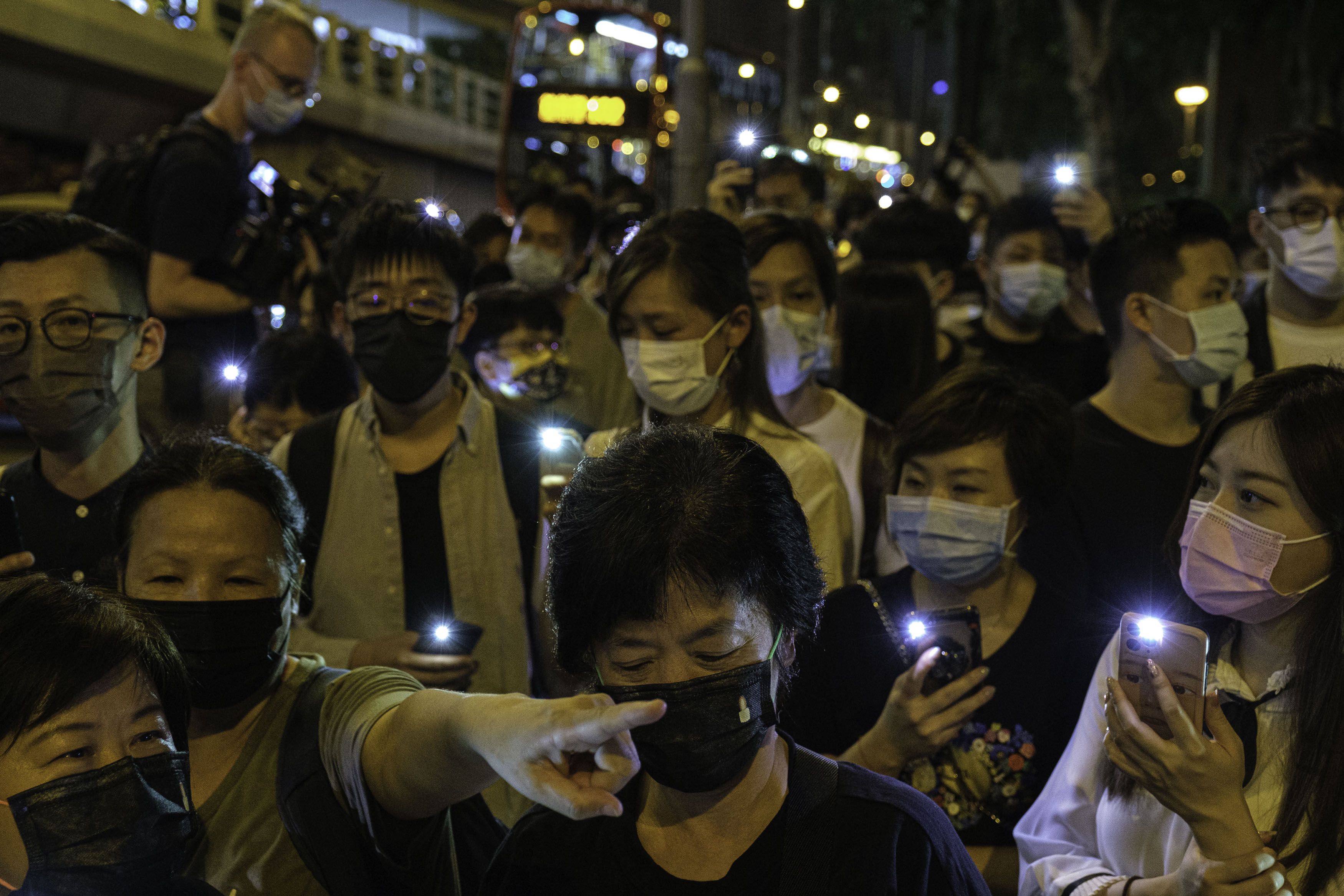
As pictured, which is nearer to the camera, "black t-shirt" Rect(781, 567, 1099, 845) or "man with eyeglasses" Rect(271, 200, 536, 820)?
"black t-shirt" Rect(781, 567, 1099, 845)

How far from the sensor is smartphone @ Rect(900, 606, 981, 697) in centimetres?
260

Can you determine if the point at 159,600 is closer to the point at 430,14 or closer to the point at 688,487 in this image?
the point at 688,487

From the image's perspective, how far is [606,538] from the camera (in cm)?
192

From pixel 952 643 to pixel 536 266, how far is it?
12.6 ft

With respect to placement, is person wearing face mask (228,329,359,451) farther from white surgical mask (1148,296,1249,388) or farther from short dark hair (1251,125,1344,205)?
short dark hair (1251,125,1344,205)

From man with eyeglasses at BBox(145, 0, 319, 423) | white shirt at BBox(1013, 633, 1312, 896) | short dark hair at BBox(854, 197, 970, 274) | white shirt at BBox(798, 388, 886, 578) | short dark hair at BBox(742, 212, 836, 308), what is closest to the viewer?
white shirt at BBox(1013, 633, 1312, 896)

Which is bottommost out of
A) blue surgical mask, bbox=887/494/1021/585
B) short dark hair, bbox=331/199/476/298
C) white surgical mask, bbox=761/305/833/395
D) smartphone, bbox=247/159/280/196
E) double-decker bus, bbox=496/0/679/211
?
blue surgical mask, bbox=887/494/1021/585

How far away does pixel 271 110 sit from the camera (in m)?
4.88

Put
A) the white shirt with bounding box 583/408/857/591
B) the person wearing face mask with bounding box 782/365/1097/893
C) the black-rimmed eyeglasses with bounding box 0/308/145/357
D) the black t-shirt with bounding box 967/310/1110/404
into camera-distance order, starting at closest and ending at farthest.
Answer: the person wearing face mask with bounding box 782/365/1097/893
the black-rimmed eyeglasses with bounding box 0/308/145/357
the white shirt with bounding box 583/408/857/591
the black t-shirt with bounding box 967/310/1110/404

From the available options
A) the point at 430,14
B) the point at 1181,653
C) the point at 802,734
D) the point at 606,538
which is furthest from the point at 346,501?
the point at 430,14

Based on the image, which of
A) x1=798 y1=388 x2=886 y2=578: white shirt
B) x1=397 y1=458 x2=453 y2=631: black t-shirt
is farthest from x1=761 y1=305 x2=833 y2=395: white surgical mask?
x1=397 y1=458 x2=453 y2=631: black t-shirt

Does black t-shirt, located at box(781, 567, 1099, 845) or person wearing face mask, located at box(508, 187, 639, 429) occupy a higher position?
person wearing face mask, located at box(508, 187, 639, 429)

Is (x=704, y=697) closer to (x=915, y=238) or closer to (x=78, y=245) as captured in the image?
(x=78, y=245)

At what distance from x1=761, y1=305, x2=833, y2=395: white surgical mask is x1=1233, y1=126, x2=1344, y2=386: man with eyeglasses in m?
1.54
